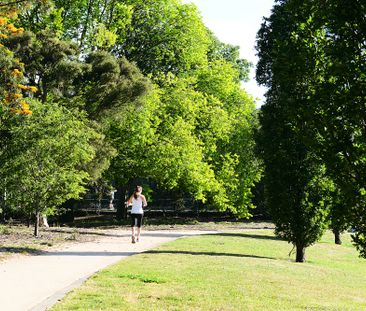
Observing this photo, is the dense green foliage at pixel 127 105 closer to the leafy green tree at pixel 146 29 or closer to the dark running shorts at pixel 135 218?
the leafy green tree at pixel 146 29

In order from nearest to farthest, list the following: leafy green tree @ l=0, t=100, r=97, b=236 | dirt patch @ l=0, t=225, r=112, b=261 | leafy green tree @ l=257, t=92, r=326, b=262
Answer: dirt patch @ l=0, t=225, r=112, b=261 < leafy green tree @ l=257, t=92, r=326, b=262 < leafy green tree @ l=0, t=100, r=97, b=236

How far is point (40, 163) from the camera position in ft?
57.7

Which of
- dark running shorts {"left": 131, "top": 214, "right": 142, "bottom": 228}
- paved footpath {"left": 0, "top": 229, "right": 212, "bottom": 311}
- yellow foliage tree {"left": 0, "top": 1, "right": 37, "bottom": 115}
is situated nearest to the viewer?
paved footpath {"left": 0, "top": 229, "right": 212, "bottom": 311}

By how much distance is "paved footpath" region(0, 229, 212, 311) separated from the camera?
7.53m

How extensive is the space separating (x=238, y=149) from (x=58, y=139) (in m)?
24.6

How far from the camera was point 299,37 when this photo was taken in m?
7.91

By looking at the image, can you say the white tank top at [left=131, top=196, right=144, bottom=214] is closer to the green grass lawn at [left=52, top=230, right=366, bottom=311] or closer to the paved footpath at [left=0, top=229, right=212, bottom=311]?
the paved footpath at [left=0, top=229, right=212, bottom=311]

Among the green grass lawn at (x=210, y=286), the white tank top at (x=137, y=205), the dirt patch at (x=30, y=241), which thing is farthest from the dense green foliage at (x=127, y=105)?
the green grass lawn at (x=210, y=286)

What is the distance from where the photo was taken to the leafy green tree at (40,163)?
17297mm

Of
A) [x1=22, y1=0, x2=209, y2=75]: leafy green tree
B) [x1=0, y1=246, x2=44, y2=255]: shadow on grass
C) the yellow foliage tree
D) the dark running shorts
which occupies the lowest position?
[x1=0, y1=246, x2=44, y2=255]: shadow on grass

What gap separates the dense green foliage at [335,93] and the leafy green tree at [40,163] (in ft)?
38.2

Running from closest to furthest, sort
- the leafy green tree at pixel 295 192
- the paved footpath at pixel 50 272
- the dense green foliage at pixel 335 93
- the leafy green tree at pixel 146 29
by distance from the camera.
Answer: the dense green foliage at pixel 335 93 → the paved footpath at pixel 50 272 → the leafy green tree at pixel 295 192 → the leafy green tree at pixel 146 29

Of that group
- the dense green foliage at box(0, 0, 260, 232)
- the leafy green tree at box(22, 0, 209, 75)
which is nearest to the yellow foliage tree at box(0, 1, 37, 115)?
the dense green foliage at box(0, 0, 260, 232)

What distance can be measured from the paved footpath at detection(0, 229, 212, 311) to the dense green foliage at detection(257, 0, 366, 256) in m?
4.41
